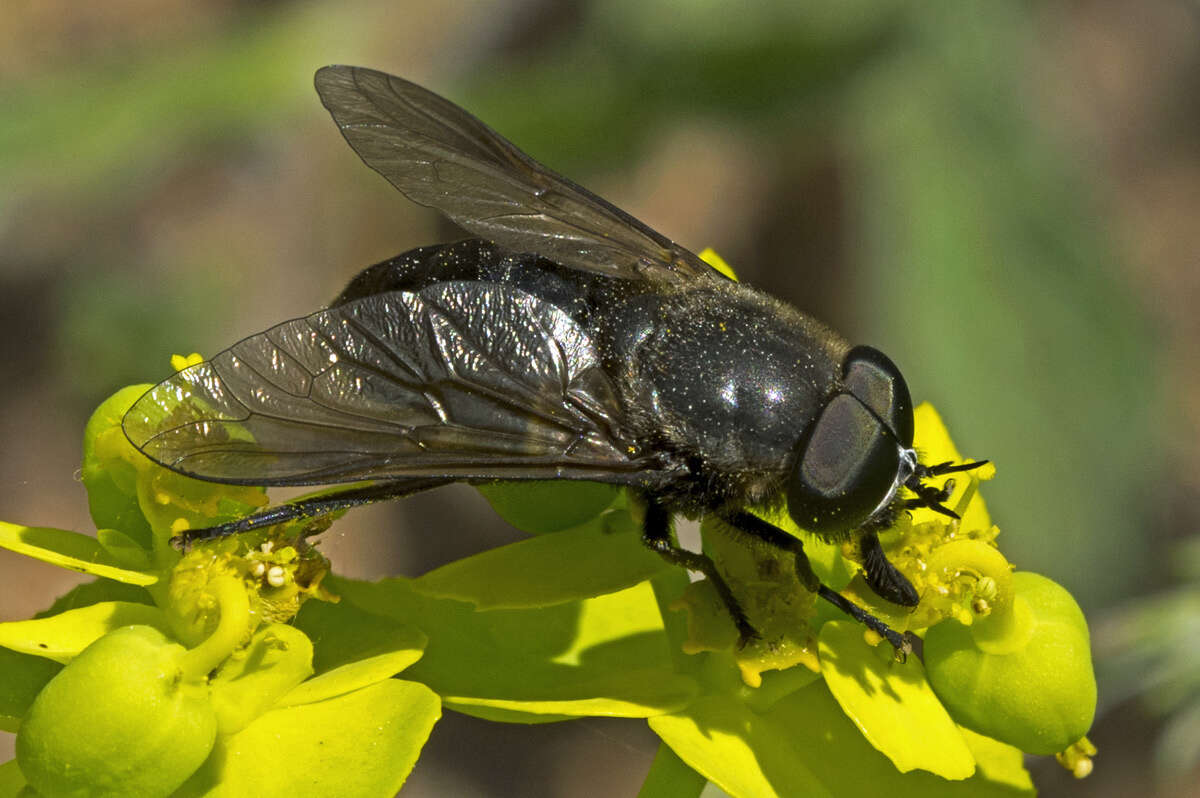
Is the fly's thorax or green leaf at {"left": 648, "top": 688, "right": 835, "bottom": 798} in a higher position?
the fly's thorax

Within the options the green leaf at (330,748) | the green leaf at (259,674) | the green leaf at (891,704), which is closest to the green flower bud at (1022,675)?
the green leaf at (891,704)

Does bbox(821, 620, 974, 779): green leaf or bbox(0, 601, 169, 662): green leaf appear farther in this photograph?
bbox(821, 620, 974, 779): green leaf

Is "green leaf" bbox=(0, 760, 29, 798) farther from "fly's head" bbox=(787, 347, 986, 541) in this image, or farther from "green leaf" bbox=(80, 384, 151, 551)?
"fly's head" bbox=(787, 347, 986, 541)

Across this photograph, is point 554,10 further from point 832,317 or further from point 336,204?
point 832,317

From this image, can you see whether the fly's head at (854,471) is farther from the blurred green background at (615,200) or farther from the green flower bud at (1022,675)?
Answer: the blurred green background at (615,200)

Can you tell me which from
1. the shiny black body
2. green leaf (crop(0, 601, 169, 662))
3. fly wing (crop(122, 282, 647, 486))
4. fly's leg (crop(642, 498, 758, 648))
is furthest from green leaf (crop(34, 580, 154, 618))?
fly's leg (crop(642, 498, 758, 648))

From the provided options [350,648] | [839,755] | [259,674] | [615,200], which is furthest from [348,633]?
[615,200]
